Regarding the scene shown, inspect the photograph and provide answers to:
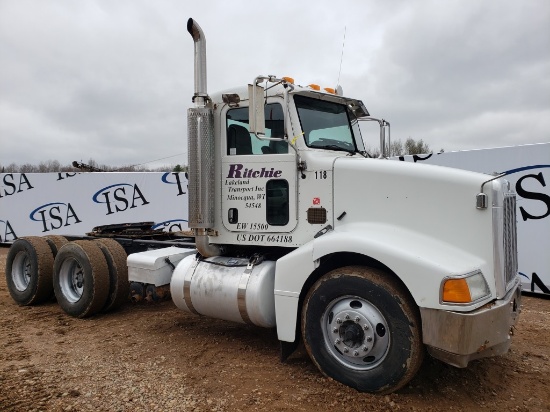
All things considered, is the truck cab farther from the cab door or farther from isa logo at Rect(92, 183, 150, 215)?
isa logo at Rect(92, 183, 150, 215)

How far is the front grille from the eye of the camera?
408cm

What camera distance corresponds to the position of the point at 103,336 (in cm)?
576

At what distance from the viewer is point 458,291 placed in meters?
3.54

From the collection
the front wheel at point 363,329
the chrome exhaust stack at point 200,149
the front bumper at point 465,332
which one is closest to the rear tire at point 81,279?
the chrome exhaust stack at point 200,149

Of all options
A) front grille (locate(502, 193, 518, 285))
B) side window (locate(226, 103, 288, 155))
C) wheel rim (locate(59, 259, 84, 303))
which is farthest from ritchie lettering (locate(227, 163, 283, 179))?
wheel rim (locate(59, 259, 84, 303))

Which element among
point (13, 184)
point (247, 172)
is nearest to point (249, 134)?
point (247, 172)

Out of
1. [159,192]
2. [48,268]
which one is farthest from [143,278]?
[159,192]

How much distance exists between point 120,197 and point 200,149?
1037 centimetres

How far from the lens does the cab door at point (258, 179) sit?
4.88 m

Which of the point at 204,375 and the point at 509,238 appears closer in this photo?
the point at 509,238

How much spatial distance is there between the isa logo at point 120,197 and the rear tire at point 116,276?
26.1ft

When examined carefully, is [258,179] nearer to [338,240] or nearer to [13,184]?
[338,240]

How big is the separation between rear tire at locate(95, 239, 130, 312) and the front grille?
5026 millimetres

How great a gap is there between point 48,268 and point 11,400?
3.70 m
